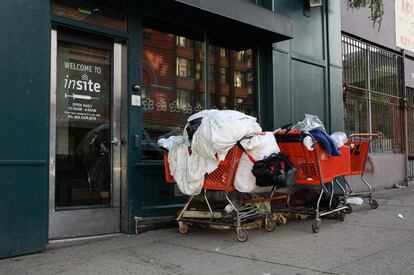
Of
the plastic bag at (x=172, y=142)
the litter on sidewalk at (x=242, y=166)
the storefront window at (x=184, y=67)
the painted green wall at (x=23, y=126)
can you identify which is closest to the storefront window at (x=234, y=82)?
the storefront window at (x=184, y=67)

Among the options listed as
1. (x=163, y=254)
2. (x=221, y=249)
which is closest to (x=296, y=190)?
(x=221, y=249)

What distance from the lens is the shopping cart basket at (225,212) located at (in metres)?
5.51

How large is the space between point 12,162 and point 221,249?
2.47 metres

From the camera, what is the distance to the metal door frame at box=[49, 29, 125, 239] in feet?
18.2

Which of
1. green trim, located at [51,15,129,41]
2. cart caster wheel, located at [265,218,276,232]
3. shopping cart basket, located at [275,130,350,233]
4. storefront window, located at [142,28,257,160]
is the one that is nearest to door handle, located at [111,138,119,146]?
storefront window, located at [142,28,257,160]

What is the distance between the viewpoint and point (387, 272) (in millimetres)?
4137

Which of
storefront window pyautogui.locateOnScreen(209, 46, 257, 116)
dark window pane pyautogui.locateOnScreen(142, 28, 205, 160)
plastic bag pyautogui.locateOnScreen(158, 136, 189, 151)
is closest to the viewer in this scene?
plastic bag pyautogui.locateOnScreen(158, 136, 189, 151)

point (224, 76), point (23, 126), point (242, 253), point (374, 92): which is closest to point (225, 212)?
point (242, 253)

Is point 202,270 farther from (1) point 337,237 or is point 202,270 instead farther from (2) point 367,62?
(2) point 367,62

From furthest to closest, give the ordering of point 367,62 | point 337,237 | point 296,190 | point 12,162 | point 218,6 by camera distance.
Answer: point 367,62 < point 296,190 < point 218,6 < point 337,237 < point 12,162

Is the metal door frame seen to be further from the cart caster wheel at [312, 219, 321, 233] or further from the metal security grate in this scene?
the metal security grate

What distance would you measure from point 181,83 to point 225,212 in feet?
7.69

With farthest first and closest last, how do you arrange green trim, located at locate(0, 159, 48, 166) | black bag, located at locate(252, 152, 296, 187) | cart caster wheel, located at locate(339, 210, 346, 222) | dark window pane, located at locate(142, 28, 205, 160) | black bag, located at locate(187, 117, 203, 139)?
cart caster wheel, located at locate(339, 210, 346, 222) → dark window pane, located at locate(142, 28, 205, 160) → black bag, located at locate(187, 117, 203, 139) → black bag, located at locate(252, 152, 296, 187) → green trim, located at locate(0, 159, 48, 166)

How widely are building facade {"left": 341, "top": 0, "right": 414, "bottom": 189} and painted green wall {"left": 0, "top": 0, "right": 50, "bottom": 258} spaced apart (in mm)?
7684
